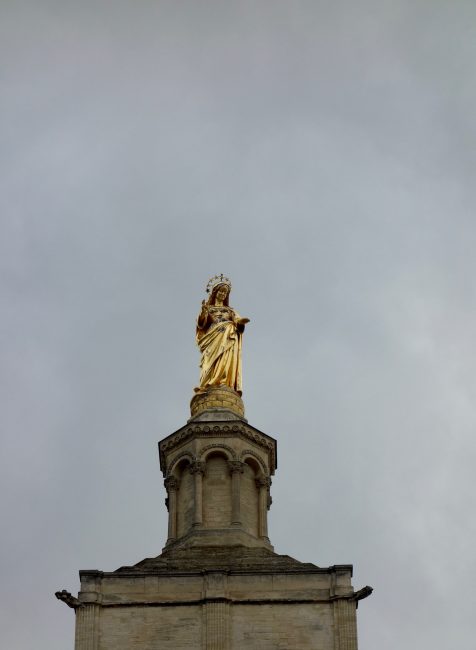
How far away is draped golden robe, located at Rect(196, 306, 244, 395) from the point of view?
200 ft

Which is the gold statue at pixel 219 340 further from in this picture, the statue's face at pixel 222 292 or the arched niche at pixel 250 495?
the arched niche at pixel 250 495

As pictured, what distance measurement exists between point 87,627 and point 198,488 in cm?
761

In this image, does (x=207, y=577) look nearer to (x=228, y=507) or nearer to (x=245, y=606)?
(x=245, y=606)

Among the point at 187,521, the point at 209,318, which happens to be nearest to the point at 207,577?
the point at 187,521

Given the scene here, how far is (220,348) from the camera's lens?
6153cm

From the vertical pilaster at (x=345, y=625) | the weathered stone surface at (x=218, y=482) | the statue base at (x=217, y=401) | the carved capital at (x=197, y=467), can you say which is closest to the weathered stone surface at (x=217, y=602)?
the vertical pilaster at (x=345, y=625)

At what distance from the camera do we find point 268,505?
58219mm

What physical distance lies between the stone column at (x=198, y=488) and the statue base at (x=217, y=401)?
113 inches

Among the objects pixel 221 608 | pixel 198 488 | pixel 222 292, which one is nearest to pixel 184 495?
pixel 198 488

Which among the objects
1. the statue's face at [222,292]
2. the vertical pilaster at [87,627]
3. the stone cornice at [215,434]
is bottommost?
the vertical pilaster at [87,627]

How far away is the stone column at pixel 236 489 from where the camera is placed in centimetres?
5550

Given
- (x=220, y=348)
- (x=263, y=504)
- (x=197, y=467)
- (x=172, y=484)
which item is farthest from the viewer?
(x=220, y=348)

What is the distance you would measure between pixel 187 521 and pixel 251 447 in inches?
147

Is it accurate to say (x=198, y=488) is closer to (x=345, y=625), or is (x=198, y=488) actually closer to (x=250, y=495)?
(x=250, y=495)
